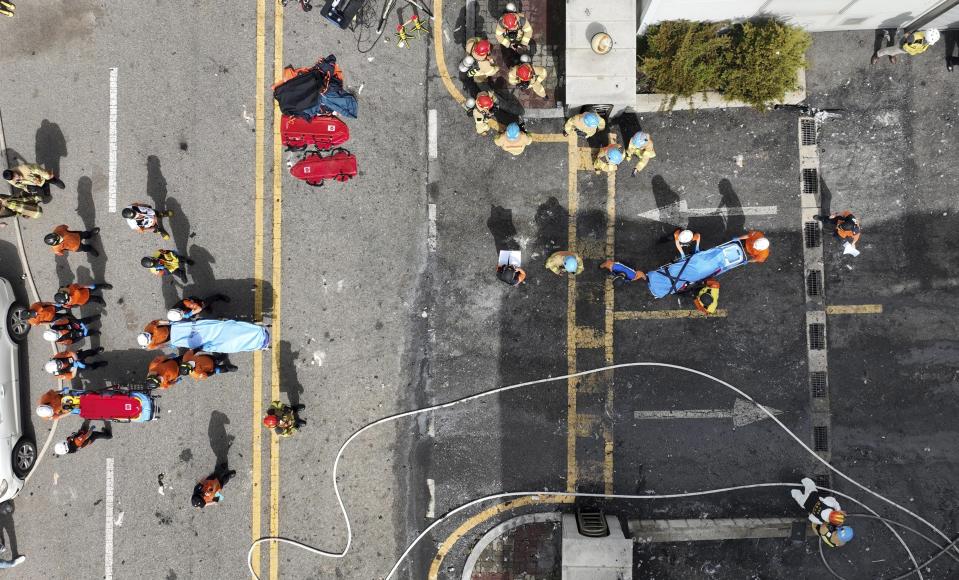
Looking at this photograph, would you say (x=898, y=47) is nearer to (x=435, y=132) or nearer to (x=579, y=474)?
(x=435, y=132)

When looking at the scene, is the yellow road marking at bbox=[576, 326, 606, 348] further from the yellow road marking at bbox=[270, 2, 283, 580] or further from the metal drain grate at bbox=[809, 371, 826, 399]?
the yellow road marking at bbox=[270, 2, 283, 580]

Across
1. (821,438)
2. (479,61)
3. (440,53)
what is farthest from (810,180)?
(440,53)

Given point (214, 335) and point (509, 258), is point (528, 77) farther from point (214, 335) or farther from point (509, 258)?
point (214, 335)

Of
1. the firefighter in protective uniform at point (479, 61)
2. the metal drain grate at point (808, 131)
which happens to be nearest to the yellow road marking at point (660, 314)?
the metal drain grate at point (808, 131)

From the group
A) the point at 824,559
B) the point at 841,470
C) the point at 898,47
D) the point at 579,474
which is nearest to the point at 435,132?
the point at 579,474

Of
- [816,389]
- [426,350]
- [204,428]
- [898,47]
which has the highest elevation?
[898,47]

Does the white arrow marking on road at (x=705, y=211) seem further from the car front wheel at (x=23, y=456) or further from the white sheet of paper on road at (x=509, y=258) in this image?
the car front wheel at (x=23, y=456)
